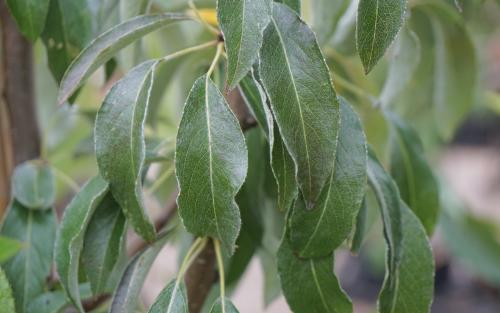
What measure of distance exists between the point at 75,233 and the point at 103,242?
0.07 feet

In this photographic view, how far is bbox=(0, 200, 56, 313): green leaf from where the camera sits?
28.0 inches

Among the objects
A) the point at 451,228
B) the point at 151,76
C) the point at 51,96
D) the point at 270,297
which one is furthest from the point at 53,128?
the point at 451,228

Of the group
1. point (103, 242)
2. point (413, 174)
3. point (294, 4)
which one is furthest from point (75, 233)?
point (413, 174)

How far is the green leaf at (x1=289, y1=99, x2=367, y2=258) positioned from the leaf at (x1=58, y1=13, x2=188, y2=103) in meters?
0.16

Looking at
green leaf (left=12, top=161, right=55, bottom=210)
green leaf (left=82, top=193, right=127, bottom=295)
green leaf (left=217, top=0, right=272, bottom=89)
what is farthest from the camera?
green leaf (left=12, top=161, right=55, bottom=210)

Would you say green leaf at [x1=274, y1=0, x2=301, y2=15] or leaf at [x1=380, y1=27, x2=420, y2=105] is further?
leaf at [x1=380, y1=27, x2=420, y2=105]

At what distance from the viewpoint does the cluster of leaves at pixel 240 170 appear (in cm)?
52

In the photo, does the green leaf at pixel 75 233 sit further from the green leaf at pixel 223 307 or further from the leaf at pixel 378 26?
the leaf at pixel 378 26

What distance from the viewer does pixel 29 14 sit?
2.11 ft

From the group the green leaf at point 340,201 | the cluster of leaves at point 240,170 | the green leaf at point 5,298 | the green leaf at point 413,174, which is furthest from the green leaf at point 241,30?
the green leaf at point 413,174

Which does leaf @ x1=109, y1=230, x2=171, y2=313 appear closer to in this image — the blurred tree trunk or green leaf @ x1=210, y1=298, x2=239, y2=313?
green leaf @ x1=210, y1=298, x2=239, y2=313

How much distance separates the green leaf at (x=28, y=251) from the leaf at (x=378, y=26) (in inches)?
14.7

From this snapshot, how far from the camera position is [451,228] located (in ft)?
6.37

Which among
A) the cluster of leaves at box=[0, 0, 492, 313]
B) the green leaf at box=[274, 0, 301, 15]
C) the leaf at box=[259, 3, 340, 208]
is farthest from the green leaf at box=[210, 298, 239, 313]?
the green leaf at box=[274, 0, 301, 15]
